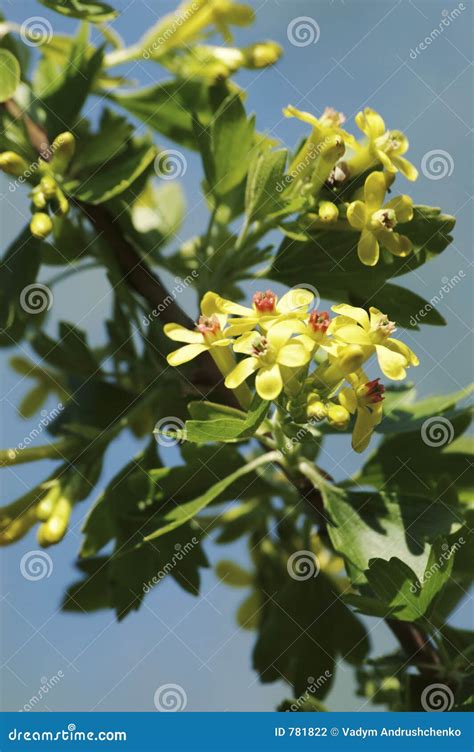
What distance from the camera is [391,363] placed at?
75.7 inches

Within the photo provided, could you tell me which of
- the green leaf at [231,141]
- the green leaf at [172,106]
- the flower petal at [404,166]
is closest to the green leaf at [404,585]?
the flower petal at [404,166]

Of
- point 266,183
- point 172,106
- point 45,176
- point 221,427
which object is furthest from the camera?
point 172,106

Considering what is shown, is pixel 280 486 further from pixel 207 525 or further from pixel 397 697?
pixel 397 697

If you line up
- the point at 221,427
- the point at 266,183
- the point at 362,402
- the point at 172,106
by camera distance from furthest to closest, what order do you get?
the point at 172,106, the point at 266,183, the point at 362,402, the point at 221,427

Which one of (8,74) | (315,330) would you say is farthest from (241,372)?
(8,74)

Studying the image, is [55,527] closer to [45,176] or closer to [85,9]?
[45,176]

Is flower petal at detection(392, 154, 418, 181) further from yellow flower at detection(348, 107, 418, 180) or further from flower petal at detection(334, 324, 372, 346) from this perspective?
flower petal at detection(334, 324, 372, 346)

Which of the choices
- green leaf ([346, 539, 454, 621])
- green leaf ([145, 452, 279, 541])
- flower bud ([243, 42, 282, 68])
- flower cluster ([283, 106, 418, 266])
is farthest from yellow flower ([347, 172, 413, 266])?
flower bud ([243, 42, 282, 68])

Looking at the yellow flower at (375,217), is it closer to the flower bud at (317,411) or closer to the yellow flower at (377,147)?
the yellow flower at (377,147)

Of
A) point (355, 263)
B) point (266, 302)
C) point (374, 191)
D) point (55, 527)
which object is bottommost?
point (55, 527)

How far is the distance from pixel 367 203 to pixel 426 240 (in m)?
0.18

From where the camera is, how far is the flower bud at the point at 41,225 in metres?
2.25

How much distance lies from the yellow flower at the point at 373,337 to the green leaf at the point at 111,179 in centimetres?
67

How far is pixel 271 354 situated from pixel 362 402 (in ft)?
0.75
